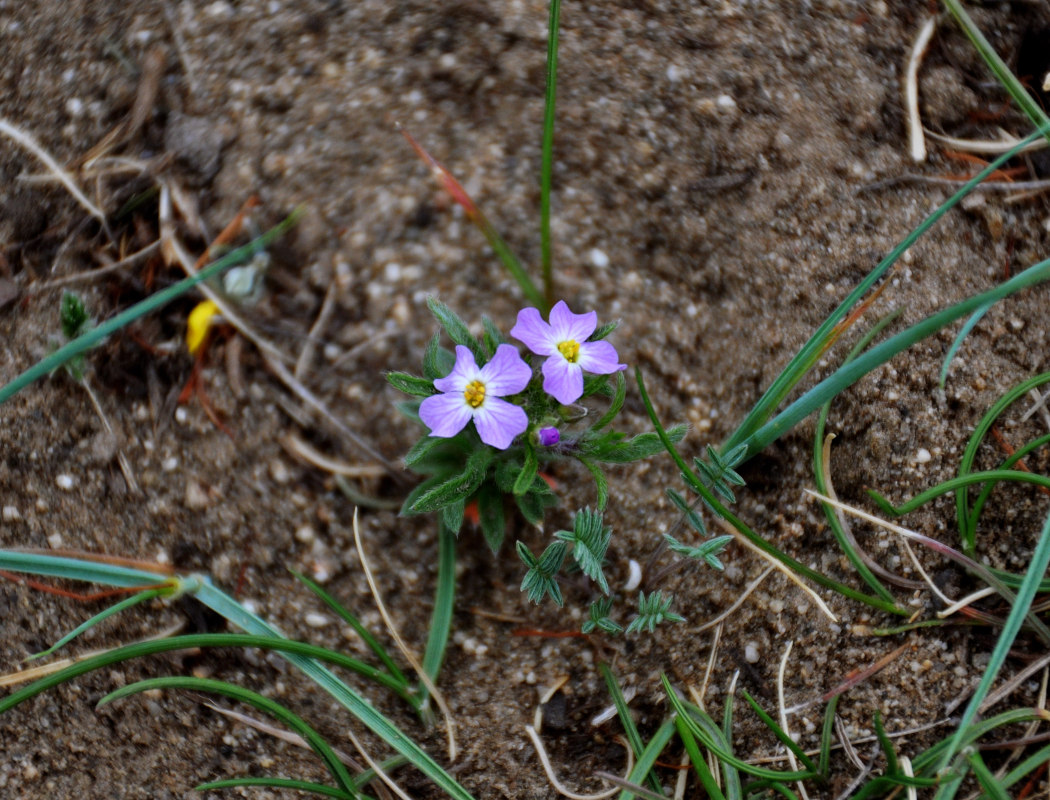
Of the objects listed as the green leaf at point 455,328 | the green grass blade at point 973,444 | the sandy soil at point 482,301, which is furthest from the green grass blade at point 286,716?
the green grass blade at point 973,444

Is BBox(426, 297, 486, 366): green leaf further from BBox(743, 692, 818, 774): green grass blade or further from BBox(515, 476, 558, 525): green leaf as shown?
BBox(743, 692, 818, 774): green grass blade

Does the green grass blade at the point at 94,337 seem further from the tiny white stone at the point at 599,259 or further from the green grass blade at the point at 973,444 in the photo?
the green grass blade at the point at 973,444

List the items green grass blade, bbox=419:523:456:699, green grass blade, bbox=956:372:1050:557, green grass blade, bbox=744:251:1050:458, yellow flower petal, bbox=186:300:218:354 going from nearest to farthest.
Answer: green grass blade, bbox=744:251:1050:458, green grass blade, bbox=956:372:1050:557, green grass blade, bbox=419:523:456:699, yellow flower petal, bbox=186:300:218:354

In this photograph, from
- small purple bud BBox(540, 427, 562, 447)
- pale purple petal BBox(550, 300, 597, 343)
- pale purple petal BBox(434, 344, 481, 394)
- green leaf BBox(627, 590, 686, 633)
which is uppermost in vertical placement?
pale purple petal BBox(550, 300, 597, 343)

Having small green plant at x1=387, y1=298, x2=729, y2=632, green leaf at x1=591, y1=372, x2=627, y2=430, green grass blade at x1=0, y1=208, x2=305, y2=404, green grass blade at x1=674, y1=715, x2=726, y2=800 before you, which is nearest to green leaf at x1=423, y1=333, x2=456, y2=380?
small green plant at x1=387, y1=298, x2=729, y2=632

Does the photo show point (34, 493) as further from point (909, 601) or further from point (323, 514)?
point (909, 601)

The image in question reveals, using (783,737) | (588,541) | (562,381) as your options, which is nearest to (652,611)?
(588,541)

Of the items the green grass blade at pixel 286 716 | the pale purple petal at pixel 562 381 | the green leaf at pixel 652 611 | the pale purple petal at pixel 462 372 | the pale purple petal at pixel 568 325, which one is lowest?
the green grass blade at pixel 286 716
